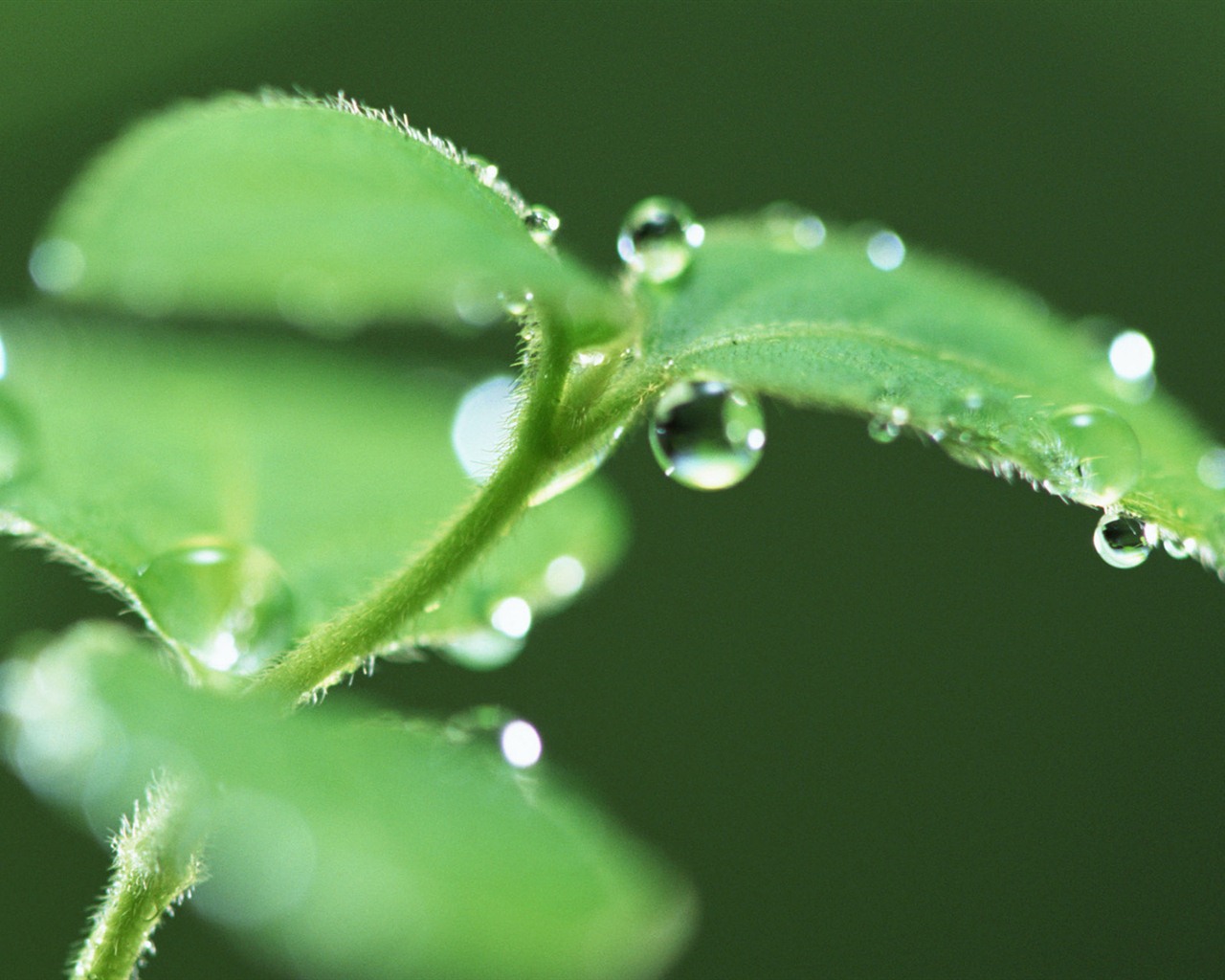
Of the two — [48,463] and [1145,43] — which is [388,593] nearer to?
[48,463]

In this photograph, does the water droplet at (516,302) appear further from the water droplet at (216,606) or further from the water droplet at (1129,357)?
the water droplet at (1129,357)

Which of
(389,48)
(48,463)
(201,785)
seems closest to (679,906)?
(201,785)

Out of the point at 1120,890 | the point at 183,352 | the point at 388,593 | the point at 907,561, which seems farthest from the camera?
the point at 907,561

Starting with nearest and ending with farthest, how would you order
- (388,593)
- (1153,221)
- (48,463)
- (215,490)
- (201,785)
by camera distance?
(201,785), (388,593), (48,463), (215,490), (1153,221)

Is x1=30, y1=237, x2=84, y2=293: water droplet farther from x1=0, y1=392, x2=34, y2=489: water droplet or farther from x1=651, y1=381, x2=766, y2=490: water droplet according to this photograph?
x1=651, y1=381, x2=766, y2=490: water droplet

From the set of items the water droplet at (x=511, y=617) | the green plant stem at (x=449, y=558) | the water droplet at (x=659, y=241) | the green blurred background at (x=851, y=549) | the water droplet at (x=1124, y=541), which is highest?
the green blurred background at (x=851, y=549)

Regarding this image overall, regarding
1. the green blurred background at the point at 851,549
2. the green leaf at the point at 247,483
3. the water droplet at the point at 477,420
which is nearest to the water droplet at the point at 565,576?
the green leaf at the point at 247,483
